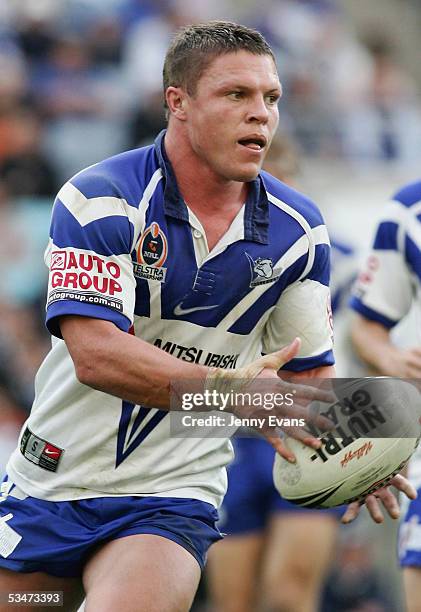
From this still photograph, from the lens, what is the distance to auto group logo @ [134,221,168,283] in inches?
169

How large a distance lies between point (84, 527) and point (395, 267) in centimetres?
219

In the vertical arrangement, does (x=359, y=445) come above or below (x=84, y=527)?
above

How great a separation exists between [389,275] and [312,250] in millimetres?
1458

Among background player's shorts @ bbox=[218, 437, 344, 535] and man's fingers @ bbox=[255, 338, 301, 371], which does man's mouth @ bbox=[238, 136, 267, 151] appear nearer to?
man's fingers @ bbox=[255, 338, 301, 371]

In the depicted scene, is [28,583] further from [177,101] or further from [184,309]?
[177,101]

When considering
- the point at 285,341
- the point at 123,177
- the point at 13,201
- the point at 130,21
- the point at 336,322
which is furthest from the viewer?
the point at 130,21

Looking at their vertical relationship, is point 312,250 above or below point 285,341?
above

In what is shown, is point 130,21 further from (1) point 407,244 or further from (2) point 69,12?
(1) point 407,244

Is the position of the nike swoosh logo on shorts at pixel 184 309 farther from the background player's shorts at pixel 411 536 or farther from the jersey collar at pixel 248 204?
the background player's shorts at pixel 411 536

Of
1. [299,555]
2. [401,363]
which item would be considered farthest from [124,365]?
[299,555]

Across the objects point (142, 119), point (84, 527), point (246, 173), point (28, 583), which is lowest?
point (28, 583)

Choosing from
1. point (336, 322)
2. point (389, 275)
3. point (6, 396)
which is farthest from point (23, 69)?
point (389, 275)

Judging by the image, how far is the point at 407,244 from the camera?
5.84m

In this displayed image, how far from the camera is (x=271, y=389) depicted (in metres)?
3.87
